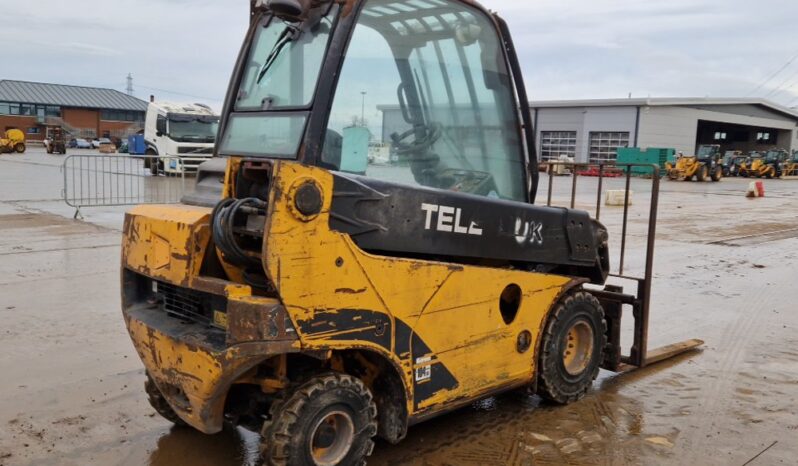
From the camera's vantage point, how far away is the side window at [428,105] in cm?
346

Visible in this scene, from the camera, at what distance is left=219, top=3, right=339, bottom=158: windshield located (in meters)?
3.36

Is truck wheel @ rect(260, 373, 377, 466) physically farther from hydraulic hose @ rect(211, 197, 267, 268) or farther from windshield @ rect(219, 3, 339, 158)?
windshield @ rect(219, 3, 339, 158)

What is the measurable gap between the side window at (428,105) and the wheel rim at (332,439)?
47.7 inches

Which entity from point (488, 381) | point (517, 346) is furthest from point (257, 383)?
point (517, 346)

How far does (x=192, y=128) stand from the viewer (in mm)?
26719

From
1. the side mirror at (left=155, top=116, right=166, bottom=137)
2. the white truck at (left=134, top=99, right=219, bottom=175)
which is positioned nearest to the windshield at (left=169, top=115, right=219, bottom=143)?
the white truck at (left=134, top=99, right=219, bottom=175)

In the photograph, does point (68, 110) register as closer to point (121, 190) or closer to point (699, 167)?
point (699, 167)

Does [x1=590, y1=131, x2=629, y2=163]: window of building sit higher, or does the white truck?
[x1=590, y1=131, x2=629, y2=163]: window of building

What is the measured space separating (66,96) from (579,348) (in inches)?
3449

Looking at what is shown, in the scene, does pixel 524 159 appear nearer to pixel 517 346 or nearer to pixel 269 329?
pixel 517 346

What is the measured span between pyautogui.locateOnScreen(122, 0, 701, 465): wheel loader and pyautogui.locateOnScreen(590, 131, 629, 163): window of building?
4496 centimetres

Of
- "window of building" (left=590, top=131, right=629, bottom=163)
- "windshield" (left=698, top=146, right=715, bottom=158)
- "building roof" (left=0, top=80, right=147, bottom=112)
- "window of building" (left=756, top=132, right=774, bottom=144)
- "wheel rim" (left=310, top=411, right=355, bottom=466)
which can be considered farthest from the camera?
"building roof" (left=0, top=80, right=147, bottom=112)

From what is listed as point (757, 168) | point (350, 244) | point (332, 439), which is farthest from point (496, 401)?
point (757, 168)

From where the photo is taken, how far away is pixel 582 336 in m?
4.83
